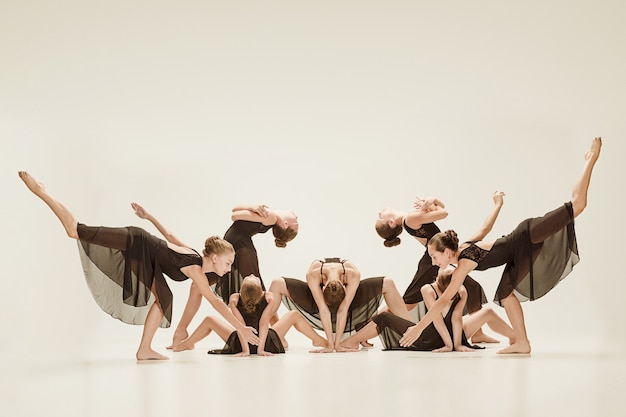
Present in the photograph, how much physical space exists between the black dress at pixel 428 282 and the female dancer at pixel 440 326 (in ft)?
1.48

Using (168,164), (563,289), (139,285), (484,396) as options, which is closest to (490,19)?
(563,289)

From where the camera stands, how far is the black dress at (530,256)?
6211 millimetres

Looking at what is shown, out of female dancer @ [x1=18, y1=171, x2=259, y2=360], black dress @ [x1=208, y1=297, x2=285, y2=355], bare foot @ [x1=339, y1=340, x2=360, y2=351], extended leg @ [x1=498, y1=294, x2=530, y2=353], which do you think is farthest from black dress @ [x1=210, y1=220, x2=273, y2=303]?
extended leg @ [x1=498, y1=294, x2=530, y2=353]

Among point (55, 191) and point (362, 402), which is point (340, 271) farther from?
point (55, 191)

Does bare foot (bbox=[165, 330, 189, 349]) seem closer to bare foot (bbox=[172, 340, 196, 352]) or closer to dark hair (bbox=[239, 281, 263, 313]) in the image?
bare foot (bbox=[172, 340, 196, 352])

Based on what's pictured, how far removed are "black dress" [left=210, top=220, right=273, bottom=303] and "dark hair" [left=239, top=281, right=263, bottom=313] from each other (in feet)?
3.30

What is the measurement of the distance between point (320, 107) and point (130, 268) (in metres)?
5.22

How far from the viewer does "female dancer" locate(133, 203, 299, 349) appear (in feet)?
24.4

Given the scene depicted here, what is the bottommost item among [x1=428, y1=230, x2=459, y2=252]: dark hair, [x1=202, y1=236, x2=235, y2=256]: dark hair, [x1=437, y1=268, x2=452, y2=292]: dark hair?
[x1=437, y1=268, x2=452, y2=292]: dark hair

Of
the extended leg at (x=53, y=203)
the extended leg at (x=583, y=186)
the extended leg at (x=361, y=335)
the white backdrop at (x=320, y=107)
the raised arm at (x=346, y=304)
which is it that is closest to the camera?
the extended leg at (x=53, y=203)

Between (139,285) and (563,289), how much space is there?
17.4 ft

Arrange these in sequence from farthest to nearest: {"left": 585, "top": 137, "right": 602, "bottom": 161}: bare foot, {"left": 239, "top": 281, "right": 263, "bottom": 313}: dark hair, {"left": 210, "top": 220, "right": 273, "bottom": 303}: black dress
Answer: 1. {"left": 210, "top": 220, "right": 273, "bottom": 303}: black dress
2. {"left": 239, "top": 281, "right": 263, "bottom": 313}: dark hair
3. {"left": 585, "top": 137, "right": 602, "bottom": 161}: bare foot

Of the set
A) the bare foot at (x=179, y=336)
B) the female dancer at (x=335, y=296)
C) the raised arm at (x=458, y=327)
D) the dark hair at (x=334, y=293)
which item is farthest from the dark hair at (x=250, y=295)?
the raised arm at (x=458, y=327)

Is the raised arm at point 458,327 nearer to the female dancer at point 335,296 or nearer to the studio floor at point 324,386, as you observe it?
the studio floor at point 324,386
